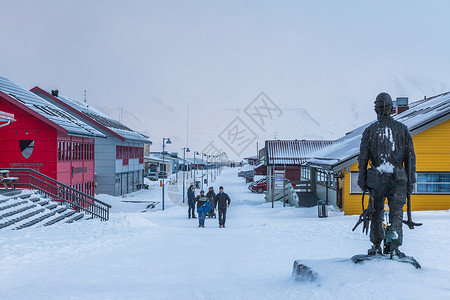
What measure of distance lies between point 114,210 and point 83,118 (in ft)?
44.4

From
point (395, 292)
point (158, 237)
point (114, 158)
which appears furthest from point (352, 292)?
point (114, 158)

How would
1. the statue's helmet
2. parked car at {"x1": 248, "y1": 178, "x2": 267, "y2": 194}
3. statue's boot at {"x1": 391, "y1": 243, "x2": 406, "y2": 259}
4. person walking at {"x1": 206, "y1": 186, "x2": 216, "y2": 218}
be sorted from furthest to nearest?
parked car at {"x1": 248, "y1": 178, "x2": 267, "y2": 194} → person walking at {"x1": 206, "y1": 186, "x2": 216, "y2": 218} → the statue's helmet → statue's boot at {"x1": 391, "y1": 243, "x2": 406, "y2": 259}

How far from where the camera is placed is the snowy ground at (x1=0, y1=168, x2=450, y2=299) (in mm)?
5457

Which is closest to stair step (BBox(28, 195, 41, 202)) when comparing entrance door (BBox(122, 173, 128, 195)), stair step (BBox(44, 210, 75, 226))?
stair step (BBox(44, 210, 75, 226))

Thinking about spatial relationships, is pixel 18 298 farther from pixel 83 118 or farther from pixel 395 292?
pixel 83 118

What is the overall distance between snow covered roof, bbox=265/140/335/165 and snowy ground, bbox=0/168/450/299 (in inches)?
844

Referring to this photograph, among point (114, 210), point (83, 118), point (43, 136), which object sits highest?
point (83, 118)

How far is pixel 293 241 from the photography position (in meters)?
11.7

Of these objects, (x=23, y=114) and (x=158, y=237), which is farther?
(x=23, y=114)

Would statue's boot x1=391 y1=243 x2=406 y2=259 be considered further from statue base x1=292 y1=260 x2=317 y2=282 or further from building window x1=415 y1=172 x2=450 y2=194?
building window x1=415 y1=172 x2=450 y2=194

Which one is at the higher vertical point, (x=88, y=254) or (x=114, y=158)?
(x=114, y=158)

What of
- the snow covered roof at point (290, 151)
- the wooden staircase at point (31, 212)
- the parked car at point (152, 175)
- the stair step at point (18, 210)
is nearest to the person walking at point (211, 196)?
the wooden staircase at point (31, 212)

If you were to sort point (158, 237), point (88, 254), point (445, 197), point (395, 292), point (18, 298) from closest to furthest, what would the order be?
1. point (395, 292)
2. point (18, 298)
3. point (88, 254)
4. point (158, 237)
5. point (445, 197)

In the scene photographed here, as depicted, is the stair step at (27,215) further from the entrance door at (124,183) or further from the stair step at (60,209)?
A: the entrance door at (124,183)
